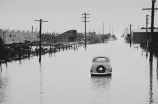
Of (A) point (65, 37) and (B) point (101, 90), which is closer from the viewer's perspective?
(B) point (101, 90)

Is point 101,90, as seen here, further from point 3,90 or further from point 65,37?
point 65,37

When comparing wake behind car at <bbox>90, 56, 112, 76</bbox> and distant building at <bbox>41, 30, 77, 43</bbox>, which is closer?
wake behind car at <bbox>90, 56, 112, 76</bbox>

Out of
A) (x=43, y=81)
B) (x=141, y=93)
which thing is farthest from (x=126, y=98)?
(x=43, y=81)

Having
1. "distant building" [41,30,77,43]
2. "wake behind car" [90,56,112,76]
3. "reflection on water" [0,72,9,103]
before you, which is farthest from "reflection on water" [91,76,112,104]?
"distant building" [41,30,77,43]

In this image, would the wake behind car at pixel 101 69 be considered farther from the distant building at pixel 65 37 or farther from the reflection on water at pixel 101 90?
the distant building at pixel 65 37

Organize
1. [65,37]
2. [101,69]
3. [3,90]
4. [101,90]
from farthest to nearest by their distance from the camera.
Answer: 1. [65,37]
2. [101,69]
3. [3,90]
4. [101,90]

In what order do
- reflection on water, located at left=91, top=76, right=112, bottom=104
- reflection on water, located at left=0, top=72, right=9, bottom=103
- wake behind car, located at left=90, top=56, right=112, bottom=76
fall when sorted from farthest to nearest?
wake behind car, located at left=90, top=56, right=112, bottom=76, reflection on water, located at left=0, top=72, right=9, bottom=103, reflection on water, located at left=91, top=76, right=112, bottom=104

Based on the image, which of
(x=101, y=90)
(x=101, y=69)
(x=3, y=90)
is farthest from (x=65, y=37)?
(x=101, y=90)

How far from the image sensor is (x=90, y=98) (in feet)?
43.8

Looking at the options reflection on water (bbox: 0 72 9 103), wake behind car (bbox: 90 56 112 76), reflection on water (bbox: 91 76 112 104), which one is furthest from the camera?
wake behind car (bbox: 90 56 112 76)

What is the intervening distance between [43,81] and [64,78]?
1923mm

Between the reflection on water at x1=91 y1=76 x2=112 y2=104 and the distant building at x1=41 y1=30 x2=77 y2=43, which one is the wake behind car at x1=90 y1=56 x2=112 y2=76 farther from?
→ the distant building at x1=41 y1=30 x2=77 y2=43

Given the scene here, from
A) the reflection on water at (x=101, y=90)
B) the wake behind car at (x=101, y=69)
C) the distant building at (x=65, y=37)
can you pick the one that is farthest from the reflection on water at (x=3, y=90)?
the distant building at (x=65, y=37)

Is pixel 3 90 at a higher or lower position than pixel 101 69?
lower
